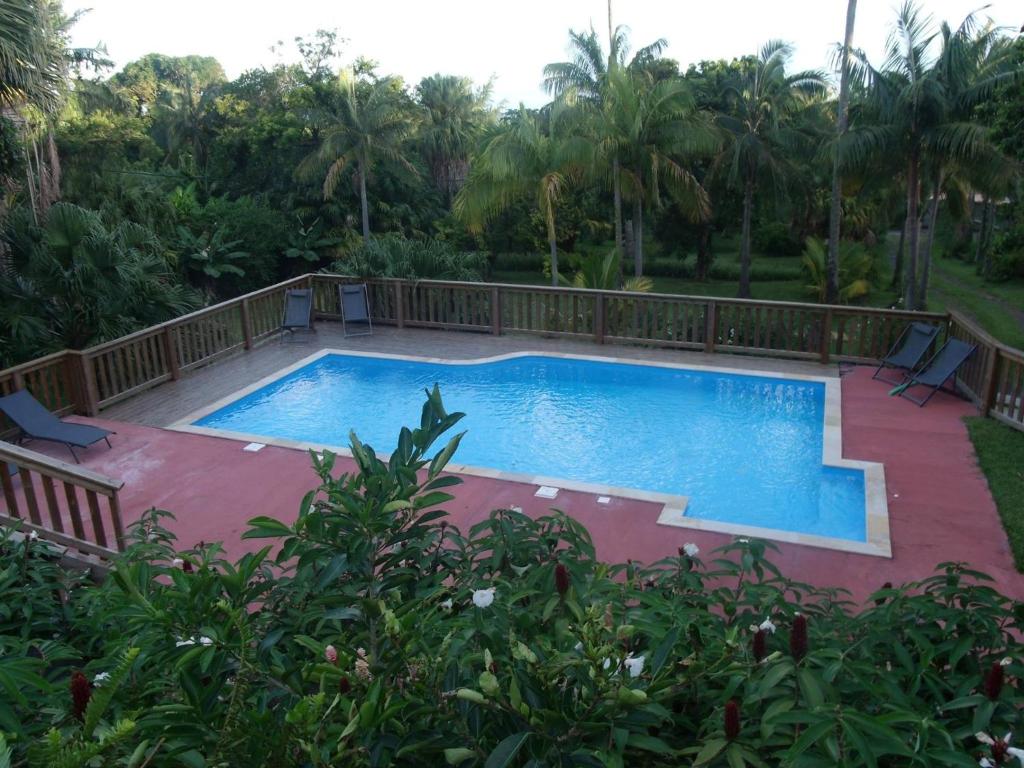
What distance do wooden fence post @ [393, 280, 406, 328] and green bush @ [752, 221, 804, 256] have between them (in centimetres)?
1665

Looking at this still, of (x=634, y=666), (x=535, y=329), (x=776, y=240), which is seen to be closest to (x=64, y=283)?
(x=535, y=329)

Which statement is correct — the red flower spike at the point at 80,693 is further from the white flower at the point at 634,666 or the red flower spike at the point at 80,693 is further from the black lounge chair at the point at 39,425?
the black lounge chair at the point at 39,425

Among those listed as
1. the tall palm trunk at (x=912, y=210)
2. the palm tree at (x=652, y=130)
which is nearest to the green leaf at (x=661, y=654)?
the palm tree at (x=652, y=130)

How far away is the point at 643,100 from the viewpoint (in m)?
13.8

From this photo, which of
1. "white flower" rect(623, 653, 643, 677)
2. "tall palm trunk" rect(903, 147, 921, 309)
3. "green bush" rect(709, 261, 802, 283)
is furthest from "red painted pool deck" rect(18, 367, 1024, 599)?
"green bush" rect(709, 261, 802, 283)

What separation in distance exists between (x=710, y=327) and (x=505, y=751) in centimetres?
1027

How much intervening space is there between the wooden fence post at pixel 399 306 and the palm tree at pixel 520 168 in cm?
336

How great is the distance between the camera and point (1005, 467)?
7395 millimetres

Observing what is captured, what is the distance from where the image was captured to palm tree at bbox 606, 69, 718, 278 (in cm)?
1363

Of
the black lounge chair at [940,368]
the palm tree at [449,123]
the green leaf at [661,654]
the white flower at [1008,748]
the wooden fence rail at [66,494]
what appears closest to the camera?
the white flower at [1008,748]

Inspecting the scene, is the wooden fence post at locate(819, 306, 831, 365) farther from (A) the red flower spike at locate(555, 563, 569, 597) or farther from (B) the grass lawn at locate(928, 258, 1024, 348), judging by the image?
(A) the red flower spike at locate(555, 563, 569, 597)

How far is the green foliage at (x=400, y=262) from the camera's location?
13.1m

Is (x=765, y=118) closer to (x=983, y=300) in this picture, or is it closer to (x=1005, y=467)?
(x=983, y=300)

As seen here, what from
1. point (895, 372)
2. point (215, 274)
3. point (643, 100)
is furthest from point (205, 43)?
point (895, 372)
